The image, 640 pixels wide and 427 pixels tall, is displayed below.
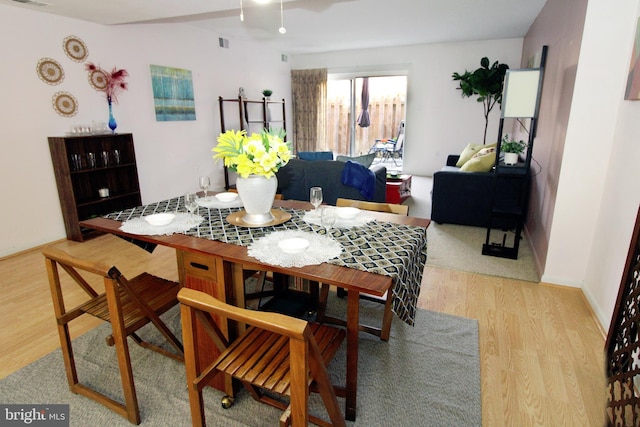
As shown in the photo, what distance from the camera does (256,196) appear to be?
1797 millimetres

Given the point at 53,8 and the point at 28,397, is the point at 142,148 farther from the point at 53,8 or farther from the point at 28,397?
the point at 28,397

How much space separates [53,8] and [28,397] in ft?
10.8

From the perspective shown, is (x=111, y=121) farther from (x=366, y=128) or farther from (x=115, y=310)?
(x=366, y=128)

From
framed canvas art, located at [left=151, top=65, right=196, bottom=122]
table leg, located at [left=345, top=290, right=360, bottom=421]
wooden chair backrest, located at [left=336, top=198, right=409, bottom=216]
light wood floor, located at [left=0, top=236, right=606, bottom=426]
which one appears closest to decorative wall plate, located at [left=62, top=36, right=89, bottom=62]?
framed canvas art, located at [left=151, top=65, right=196, bottom=122]

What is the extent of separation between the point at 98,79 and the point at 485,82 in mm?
5568

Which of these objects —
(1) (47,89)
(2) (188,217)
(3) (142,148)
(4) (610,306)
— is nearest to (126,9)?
(1) (47,89)

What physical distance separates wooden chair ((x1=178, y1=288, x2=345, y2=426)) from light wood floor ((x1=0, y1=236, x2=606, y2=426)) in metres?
0.85

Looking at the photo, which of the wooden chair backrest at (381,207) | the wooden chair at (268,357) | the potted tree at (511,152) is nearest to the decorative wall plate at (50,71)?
the wooden chair backrest at (381,207)

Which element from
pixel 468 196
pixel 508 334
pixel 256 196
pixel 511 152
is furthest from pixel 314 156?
pixel 508 334

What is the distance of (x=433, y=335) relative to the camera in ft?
7.02

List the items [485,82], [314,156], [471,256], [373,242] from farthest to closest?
→ [485,82]
[314,156]
[471,256]
[373,242]

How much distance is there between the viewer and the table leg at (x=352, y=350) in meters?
1.37

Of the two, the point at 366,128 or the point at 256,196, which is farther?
the point at 366,128

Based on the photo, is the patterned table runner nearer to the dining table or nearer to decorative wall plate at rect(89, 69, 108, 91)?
the dining table
